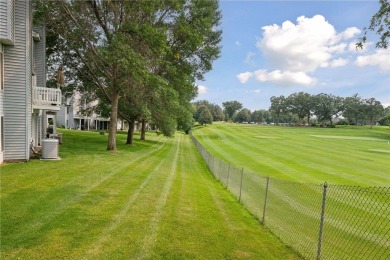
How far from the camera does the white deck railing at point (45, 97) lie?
1705cm

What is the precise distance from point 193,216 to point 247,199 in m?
4.29

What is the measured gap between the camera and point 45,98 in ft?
57.3

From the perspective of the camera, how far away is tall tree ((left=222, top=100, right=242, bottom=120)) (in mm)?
189000

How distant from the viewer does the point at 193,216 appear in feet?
28.5

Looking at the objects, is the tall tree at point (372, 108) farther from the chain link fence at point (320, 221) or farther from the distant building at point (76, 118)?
the chain link fence at point (320, 221)

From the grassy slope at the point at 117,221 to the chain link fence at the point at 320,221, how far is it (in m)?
0.60

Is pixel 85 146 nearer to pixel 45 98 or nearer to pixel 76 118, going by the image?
pixel 45 98

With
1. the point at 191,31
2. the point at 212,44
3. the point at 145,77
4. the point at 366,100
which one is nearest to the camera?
the point at 145,77

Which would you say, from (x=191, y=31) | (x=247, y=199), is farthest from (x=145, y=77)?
(x=247, y=199)

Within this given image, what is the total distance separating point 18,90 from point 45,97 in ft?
10.3

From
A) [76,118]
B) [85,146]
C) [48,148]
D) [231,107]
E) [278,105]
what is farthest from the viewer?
[231,107]

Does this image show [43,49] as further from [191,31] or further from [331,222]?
[331,222]

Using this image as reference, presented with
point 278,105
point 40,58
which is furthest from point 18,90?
point 278,105

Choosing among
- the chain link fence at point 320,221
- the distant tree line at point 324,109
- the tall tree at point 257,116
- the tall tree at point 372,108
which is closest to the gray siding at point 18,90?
the chain link fence at point 320,221
